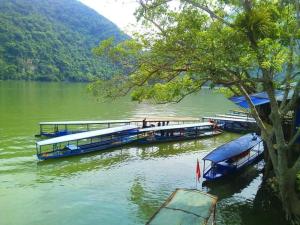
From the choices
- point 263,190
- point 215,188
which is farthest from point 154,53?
point 263,190

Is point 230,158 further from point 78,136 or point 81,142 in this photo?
point 81,142

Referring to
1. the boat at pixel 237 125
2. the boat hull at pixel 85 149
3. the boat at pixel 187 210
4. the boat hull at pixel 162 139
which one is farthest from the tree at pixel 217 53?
the boat at pixel 237 125

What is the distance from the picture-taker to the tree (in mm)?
14312

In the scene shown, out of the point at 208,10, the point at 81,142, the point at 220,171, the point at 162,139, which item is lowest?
the point at 220,171

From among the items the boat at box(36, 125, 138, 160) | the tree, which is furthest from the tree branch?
the boat at box(36, 125, 138, 160)

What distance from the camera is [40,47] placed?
513ft

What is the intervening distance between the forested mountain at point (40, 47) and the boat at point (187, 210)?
111 metres

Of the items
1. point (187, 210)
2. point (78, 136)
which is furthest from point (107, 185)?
point (78, 136)

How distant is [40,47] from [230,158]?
146m

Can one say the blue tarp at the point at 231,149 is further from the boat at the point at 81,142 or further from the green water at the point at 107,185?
the boat at the point at 81,142

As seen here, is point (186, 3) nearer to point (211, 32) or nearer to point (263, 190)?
point (211, 32)

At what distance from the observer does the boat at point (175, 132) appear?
36938mm

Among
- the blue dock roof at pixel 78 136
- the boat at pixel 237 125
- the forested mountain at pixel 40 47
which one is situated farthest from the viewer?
the forested mountain at pixel 40 47

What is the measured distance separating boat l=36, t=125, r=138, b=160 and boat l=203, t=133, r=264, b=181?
36.9 feet
